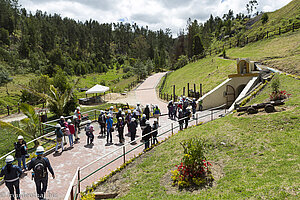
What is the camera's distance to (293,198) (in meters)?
4.25

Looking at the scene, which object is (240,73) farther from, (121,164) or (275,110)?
(121,164)

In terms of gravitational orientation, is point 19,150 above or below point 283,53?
below

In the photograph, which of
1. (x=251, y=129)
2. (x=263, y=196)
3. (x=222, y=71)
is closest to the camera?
(x=263, y=196)

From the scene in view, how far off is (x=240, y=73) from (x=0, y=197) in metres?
21.3

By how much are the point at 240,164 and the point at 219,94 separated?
14.6m

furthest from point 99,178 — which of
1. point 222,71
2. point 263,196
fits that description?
point 222,71

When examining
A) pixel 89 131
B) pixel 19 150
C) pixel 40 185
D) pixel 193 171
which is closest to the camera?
pixel 40 185

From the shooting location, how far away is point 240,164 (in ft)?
21.2

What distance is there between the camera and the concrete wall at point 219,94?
19.5 metres

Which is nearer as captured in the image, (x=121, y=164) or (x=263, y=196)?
(x=263, y=196)

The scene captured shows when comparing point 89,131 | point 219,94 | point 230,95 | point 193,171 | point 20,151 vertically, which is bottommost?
point 193,171

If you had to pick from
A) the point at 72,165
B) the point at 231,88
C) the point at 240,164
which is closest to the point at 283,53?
the point at 231,88

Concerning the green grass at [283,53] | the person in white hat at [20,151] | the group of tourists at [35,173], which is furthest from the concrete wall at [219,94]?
the group of tourists at [35,173]

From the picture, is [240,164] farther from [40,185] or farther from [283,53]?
[283,53]
